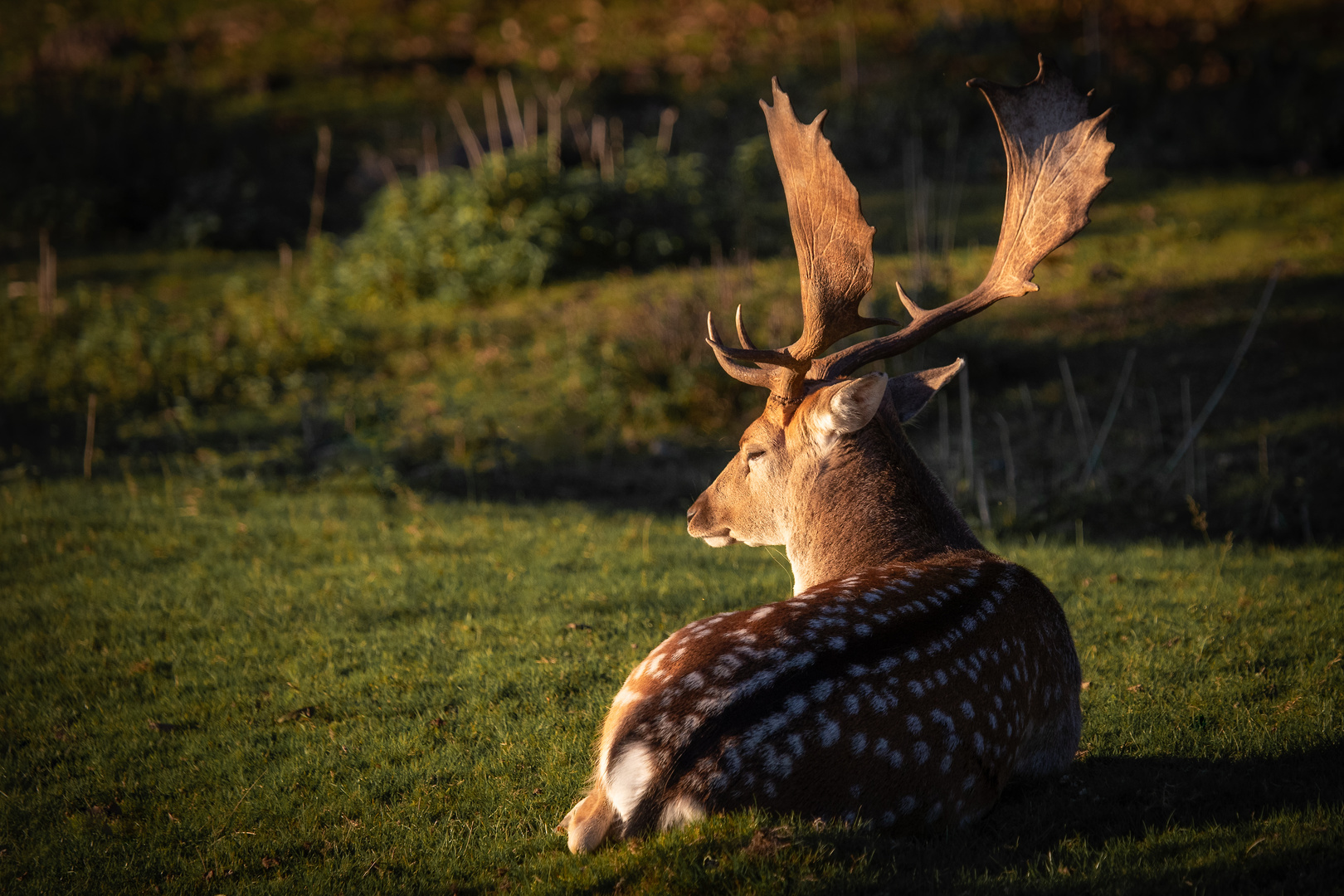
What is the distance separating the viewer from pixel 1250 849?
3271 mm

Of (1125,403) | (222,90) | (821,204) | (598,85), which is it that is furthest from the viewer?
(222,90)

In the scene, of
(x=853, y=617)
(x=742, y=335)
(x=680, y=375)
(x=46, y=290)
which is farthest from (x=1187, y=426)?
(x=46, y=290)

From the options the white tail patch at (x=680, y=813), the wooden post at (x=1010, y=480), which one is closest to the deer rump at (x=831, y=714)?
the white tail patch at (x=680, y=813)

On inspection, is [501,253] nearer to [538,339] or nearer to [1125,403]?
[538,339]

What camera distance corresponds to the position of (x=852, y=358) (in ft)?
16.2

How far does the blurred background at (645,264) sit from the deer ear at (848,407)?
109 inches

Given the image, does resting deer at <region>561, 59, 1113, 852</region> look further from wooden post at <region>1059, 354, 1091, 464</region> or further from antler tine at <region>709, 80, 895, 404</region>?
wooden post at <region>1059, 354, 1091, 464</region>

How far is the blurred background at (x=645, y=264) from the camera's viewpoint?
9.84 m

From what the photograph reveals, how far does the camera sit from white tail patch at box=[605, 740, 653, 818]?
318cm

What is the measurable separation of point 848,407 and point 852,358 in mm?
626

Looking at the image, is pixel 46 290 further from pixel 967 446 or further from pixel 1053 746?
pixel 1053 746

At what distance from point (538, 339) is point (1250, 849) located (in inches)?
410

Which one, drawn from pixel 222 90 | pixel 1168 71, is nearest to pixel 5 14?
pixel 222 90

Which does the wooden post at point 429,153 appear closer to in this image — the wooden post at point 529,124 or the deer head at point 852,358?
the wooden post at point 529,124
